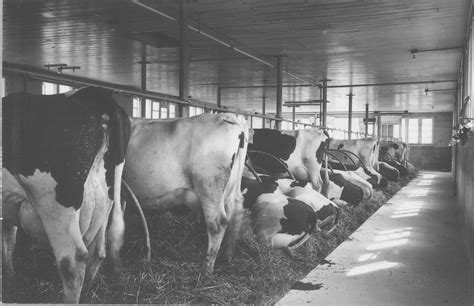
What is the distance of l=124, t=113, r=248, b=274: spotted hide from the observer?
4801mm

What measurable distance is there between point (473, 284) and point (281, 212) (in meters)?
2.20

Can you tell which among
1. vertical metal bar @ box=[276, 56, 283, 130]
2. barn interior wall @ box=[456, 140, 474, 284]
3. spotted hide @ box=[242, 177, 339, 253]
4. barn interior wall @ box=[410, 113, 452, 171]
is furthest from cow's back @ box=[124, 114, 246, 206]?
barn interior wall @ box=[410, 113, 452, 171]

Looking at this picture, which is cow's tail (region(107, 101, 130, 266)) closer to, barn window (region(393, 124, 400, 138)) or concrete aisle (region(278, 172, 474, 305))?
concrete aisle (region(278, 172, 474, 305))

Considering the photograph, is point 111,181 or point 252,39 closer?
point 111,181

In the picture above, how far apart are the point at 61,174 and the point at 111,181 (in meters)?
0.59

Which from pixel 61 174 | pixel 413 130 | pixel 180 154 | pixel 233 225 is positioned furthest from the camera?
pixel 413 130

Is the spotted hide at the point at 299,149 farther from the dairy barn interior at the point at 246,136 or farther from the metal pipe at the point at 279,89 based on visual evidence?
the metal pipe at the point at 279,89

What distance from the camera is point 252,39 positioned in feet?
35.7

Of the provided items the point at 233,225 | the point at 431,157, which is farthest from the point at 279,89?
the point at 431,157

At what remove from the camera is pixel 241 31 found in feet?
33.3

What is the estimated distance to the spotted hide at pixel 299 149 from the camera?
9031mm

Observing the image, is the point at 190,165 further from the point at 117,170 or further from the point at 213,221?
the point at 117,170

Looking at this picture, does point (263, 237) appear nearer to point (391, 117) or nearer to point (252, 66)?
point (252, 66)

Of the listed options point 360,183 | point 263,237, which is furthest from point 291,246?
point 360,183
